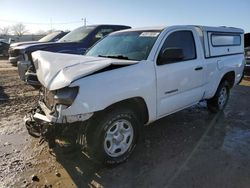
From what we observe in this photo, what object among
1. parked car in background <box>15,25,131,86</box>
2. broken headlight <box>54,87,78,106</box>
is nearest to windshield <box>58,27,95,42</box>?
parked car in background <box>15,25,131,86</box>

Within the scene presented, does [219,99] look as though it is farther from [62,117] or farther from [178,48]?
[62,117]

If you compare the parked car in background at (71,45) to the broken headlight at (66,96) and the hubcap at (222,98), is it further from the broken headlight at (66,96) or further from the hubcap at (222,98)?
the hubcap at (222,98)

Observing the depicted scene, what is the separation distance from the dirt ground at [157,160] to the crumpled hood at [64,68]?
3.87 feet

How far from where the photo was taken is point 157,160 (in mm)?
4297

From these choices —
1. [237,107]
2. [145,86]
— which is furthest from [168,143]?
[237,107]

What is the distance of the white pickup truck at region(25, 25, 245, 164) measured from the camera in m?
3.58

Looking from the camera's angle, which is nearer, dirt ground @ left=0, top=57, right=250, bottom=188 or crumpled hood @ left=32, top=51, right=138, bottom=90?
crumpled hood @ left=32, top=51, right=138, bottom=90

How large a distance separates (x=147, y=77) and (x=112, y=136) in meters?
0.97

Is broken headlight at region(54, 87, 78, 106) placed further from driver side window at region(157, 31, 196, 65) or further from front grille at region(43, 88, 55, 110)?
driver side window at region(157, 31, 196, 65)

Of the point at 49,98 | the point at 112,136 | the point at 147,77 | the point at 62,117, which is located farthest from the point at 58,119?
the point at 147,77

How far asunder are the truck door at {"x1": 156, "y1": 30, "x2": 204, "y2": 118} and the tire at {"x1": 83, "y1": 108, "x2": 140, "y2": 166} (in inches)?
24.9

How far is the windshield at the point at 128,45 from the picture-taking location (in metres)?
4.57

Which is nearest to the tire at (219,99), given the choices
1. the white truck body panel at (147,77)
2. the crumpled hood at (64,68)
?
the white truck body panel at (147,77)

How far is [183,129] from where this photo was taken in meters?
5.66
